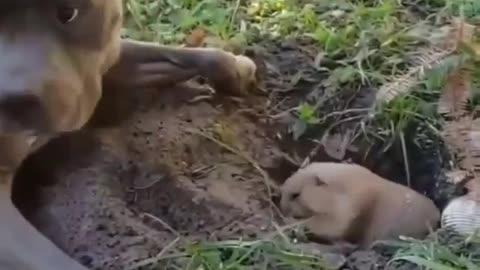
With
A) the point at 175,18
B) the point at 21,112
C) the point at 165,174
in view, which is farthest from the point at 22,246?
the point at 175,18

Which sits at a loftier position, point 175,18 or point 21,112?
point 21,112

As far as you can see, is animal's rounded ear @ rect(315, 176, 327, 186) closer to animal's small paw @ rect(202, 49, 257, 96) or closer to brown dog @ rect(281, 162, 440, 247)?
brown dog @ rect(281, 162, 440, 247)

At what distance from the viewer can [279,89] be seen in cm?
195

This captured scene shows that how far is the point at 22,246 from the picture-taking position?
4.90 feet

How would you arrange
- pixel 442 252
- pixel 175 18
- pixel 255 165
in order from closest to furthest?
pixel 442 252
pixel 255 165
pixel 175 18

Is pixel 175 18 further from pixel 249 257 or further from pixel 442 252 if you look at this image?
pixel 442 252

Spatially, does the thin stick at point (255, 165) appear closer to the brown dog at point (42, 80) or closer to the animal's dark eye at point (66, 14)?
the brown dog at point (42, 80)

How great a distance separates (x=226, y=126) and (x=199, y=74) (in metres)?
0.11

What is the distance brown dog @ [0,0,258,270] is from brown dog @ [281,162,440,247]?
351mm

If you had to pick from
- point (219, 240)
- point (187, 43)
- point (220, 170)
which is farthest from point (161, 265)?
point (187, 43)

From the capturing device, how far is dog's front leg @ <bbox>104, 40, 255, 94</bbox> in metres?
1.86

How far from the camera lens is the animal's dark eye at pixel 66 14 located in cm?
148

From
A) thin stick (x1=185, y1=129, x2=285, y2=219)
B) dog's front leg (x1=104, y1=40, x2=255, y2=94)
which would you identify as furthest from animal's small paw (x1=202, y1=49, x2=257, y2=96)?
thin stick (x1=185, y1=129, x2=285, y2=219)

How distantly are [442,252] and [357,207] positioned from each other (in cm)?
16
